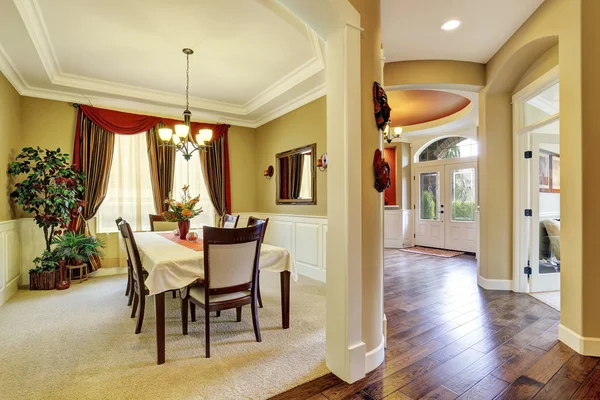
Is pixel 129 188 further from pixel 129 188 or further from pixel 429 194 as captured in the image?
pixel 429 194

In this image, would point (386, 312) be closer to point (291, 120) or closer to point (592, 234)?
point (592, 234)

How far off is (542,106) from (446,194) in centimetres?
382

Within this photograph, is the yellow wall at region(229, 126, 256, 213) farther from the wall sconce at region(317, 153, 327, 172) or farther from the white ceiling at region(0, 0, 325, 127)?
the wall sconce at region(317, 153, 327, 172)

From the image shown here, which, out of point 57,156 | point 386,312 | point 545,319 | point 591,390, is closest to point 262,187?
point 57,156

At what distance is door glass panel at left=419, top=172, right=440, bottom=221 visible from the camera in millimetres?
7238

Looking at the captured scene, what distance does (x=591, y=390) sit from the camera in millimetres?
1834

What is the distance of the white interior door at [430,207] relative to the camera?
7125 millimetres

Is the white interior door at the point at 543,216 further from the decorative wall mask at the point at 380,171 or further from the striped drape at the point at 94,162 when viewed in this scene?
the striped drape at the point at 94,162

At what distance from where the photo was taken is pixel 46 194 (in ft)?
13.0

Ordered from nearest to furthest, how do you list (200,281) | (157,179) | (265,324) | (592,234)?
(592,234)
(200,281)
(265,324)
(157,179)

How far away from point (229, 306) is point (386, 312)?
5.35 feet

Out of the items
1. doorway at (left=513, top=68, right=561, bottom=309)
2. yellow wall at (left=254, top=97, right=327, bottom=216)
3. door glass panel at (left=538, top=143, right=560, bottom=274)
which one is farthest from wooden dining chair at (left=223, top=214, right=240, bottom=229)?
door glass panel at (left=538, top=143, right=560, bottom=274)

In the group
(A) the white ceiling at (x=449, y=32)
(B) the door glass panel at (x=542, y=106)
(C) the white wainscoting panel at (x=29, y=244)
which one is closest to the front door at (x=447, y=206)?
(B) the door glass panel at (x=542, y=106)

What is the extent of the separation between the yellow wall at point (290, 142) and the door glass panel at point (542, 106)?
2.45 m
